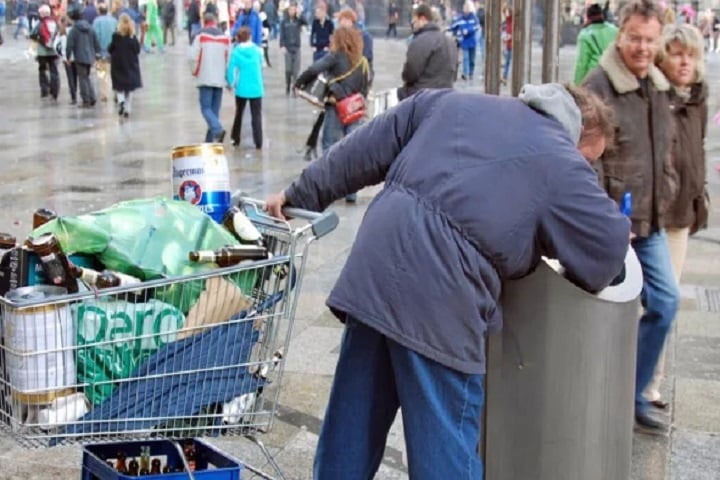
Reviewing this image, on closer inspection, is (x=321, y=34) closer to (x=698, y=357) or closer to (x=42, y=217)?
(x=698, y=357)

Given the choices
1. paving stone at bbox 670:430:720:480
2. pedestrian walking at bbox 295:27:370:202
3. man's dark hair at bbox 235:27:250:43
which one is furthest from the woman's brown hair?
paving stone at bbox 670:430:720:480

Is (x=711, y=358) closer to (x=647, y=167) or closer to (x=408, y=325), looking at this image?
(x=647, y=167)

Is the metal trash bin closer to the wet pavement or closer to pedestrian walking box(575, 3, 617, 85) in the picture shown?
the wet pavement

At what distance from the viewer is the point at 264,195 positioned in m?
11.2

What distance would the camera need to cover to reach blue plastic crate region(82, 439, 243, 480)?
3.59 m

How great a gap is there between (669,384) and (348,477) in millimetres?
2974

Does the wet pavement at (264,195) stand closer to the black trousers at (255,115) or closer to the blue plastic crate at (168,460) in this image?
the black trousers at (255,115)

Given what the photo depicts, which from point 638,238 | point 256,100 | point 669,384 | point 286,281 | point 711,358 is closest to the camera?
point 286,281

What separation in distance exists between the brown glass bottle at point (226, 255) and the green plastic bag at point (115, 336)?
0.58ft

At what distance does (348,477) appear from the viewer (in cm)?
344

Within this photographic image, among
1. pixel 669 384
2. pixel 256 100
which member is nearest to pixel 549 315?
pixel 669 384

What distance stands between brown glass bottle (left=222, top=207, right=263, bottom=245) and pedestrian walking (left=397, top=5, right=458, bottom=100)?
300 inches

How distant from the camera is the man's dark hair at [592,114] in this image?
3.52 metres

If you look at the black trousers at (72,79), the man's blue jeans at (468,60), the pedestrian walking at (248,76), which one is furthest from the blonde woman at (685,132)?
the man's blue jeans at (468,60)
